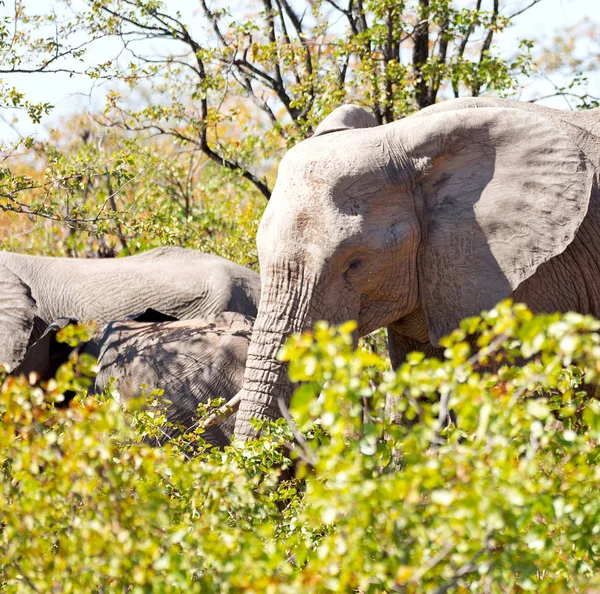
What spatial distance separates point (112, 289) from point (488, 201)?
3.38 meters

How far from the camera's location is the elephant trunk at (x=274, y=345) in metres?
3.88

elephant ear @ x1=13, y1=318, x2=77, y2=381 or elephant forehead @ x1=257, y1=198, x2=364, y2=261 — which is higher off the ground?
elephant forehead @ x1=257, y1=198, x2=364, y2=261

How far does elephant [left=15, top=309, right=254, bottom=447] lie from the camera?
4961 millimetres

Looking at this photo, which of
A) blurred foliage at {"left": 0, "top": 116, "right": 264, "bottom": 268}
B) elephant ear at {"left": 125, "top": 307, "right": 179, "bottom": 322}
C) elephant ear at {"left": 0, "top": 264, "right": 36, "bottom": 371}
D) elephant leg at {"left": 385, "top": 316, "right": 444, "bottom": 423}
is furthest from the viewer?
blurred foliage at {"left": 0, "top": 116, "right": 264, "bottom": 268}

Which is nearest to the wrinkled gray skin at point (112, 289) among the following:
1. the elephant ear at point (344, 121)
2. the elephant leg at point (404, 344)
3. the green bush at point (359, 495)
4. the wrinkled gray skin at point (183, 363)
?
the wrinkled gray skin at point (183, 363)

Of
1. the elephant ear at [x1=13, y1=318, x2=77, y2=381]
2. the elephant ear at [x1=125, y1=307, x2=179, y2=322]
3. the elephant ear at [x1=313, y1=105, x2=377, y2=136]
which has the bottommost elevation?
the elephant ear at [x1=13, y1=318, x2=77, y2=381]

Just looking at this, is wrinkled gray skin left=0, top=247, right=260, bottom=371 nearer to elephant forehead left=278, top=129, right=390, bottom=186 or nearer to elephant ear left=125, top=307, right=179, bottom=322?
elephant ear left=125, top=307, right=179, bottom=322

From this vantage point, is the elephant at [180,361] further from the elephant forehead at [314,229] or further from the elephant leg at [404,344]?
the elephant forehead at [314,229]

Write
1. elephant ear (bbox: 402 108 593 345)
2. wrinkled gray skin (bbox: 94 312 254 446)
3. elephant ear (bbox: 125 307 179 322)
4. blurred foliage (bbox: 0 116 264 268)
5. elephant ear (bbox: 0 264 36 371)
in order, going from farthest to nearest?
1. blurred foliage (bbox: 0 116 264 268)
2. elephant ear (bbox: 0 264 36 371)
3. elephant ear (bbox: 125 307 179 322)
4. wrinkled gray skin (bbox: 94 312 254 446)
5. elephant ear (bbox: 402 108 593 345)

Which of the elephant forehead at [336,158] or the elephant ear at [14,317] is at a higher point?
the elephant forehead at [336,158]

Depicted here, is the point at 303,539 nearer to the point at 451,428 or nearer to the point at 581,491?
the point at 451,428

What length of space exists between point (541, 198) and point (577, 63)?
A: 1085 cm

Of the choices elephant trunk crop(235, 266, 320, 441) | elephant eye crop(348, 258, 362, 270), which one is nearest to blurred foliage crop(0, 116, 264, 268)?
elephant trunk crop(235, 266, 320, 441)

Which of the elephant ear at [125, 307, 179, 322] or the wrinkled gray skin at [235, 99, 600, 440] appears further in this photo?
the elephant ear at [125, 307, 179, 322]
